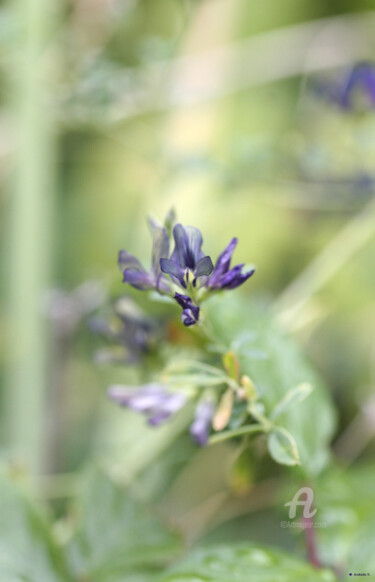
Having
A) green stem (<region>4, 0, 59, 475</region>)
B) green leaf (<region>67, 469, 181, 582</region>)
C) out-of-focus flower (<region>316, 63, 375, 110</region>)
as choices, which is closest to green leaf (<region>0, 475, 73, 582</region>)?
green leaf (<region>67, 469, 181, 582</region>)

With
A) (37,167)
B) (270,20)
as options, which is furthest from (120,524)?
(270,20)

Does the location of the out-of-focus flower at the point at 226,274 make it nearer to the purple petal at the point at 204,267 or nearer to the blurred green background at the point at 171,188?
the purple petal at the point at 204,267

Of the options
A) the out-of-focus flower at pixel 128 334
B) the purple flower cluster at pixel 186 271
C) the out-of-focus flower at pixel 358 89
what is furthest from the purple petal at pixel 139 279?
the out-of-focus flower at pixel 358 89

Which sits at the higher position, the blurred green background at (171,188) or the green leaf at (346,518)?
the blurred green background at (171,188)

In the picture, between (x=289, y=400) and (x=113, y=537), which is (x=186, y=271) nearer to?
(x=289, y=400)

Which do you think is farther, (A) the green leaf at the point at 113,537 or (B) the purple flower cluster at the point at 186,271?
(A) the green leaf at the point at 113,537

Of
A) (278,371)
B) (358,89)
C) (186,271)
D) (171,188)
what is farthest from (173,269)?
(171,188)

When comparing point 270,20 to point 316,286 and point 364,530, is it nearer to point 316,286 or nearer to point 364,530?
point 316,286
